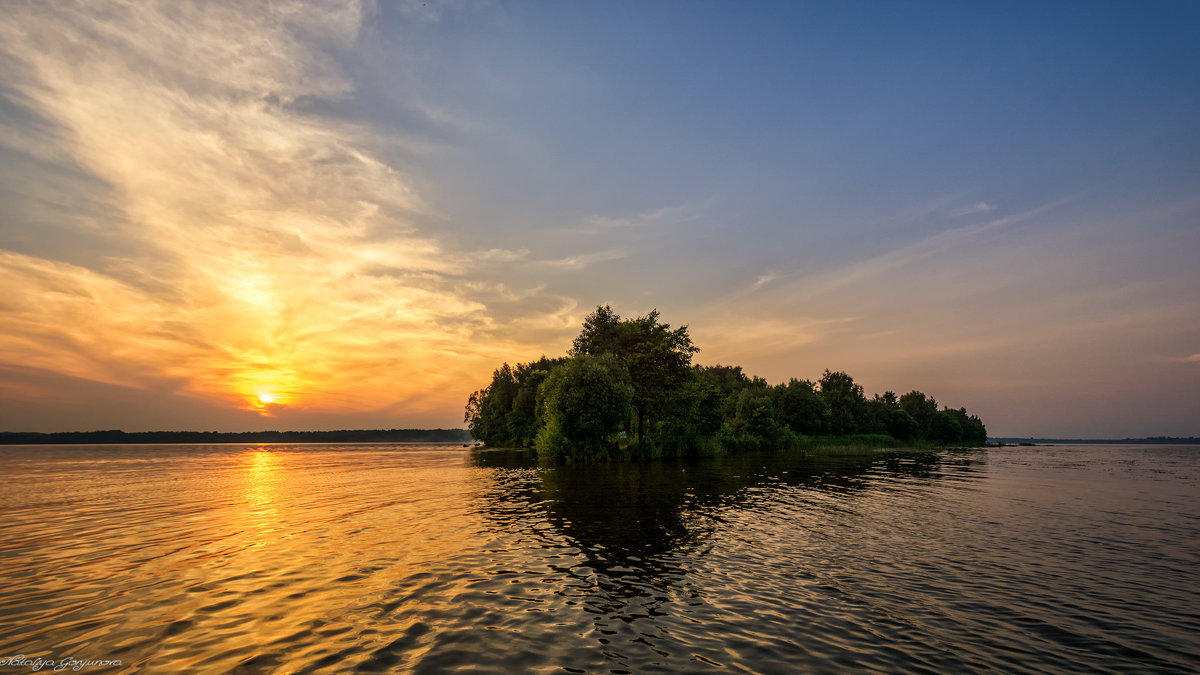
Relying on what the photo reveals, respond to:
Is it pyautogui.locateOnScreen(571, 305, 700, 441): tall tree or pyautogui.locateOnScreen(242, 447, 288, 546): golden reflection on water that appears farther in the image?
pyautogui.locateOnScreen(571, 305, 700, 441): tall tree

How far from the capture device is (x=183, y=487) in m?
42.8

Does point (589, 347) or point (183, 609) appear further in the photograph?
point (589, 347)

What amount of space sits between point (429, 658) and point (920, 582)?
44.6ft

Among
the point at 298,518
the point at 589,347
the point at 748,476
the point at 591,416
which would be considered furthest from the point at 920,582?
the point at 589,347

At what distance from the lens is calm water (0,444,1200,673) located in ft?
32.5

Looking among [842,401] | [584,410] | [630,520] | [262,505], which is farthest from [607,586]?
[842,401]

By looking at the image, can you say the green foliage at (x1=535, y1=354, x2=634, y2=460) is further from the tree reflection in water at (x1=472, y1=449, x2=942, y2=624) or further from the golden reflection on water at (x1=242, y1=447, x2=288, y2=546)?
the golden reflection on water at (x1=242, y1=447, x2=288, y2=546)

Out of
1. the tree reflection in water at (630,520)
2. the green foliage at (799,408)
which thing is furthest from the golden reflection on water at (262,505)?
the green foliage at (799,408)

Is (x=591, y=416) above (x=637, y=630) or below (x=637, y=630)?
above

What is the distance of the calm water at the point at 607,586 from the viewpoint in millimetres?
9898

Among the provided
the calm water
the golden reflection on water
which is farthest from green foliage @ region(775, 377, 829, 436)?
the golden reflection on water

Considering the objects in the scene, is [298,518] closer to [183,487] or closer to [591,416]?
[183,487]

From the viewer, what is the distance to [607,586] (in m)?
14.3

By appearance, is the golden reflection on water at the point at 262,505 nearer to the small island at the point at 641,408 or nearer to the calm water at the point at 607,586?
the calm water at the point at 607,586
